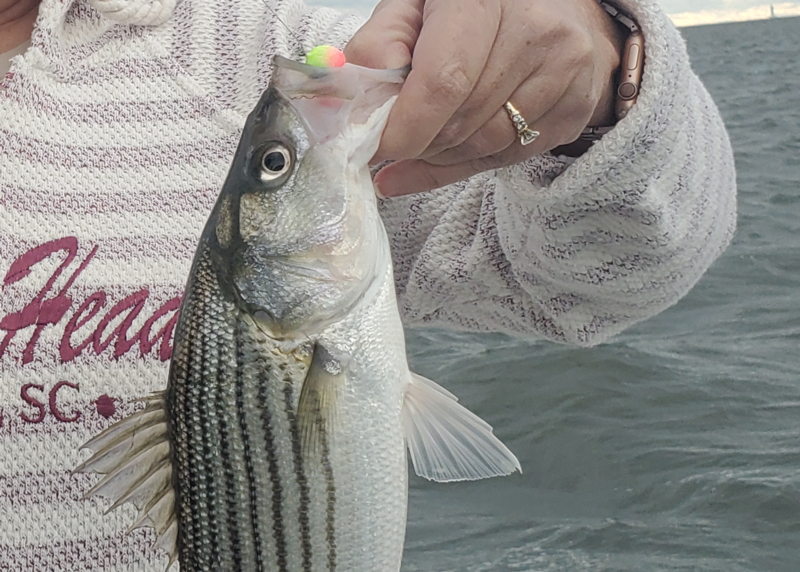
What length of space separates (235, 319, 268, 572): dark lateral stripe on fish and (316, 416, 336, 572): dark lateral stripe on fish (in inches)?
3.1

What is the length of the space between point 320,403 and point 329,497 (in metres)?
0.14

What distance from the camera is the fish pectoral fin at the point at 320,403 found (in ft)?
4.27

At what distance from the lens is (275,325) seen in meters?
1.33

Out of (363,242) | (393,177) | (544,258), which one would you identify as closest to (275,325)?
(363,242)

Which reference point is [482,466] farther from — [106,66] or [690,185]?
[106,66]

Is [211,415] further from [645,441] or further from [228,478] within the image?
[645,441]

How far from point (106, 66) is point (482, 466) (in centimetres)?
131

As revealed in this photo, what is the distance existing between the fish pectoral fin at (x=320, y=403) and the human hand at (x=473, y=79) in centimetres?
31

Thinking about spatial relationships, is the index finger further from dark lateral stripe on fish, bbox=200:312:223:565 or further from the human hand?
dark lateral stripe on fish, bbox=200:312:223:565

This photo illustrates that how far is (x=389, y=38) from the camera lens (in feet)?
4.29

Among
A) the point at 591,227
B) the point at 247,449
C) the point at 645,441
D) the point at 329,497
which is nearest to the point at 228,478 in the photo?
the point at 247,449

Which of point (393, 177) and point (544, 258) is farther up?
point (393, 177)

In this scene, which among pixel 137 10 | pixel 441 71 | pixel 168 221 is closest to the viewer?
pixel 441 71

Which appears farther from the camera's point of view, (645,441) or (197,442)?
(645,441)
